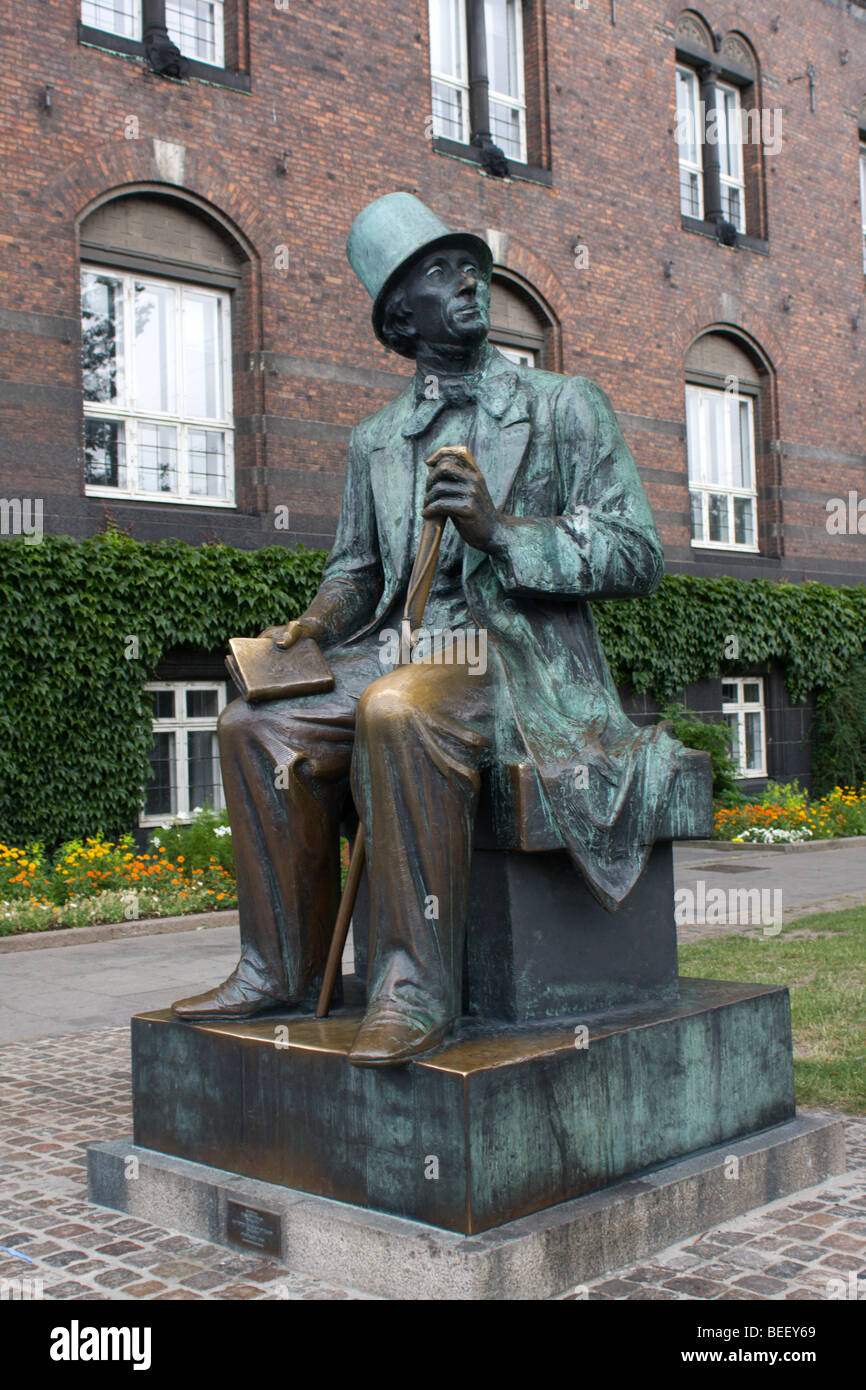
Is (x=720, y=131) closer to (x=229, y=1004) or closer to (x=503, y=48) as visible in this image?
(x=503, y=48)

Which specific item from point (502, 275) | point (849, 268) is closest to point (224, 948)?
point (502, 275)

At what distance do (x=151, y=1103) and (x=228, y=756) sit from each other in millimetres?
1033

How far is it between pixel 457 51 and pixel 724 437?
681 cm

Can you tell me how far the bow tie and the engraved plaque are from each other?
231 cm

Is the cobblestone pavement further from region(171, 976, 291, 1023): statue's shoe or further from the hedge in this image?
the hedge

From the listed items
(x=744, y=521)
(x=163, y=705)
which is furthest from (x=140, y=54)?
(x=744, y=521)

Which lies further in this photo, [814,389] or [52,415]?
[814,389]

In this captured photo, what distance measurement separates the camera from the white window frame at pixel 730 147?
20906 millimetres

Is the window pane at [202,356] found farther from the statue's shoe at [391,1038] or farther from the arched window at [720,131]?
the statue's shoe at [391,1038]

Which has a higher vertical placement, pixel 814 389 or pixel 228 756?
pixel 814 389

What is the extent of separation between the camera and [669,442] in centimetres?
1931

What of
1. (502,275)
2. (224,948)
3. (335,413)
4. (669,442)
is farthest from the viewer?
(669,442)

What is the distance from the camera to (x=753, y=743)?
20406 millimetres
